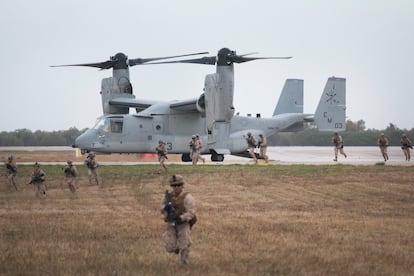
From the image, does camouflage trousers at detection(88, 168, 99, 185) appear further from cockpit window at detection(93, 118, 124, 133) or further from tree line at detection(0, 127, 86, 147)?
tree line at detection(0, 127, 86, 147)

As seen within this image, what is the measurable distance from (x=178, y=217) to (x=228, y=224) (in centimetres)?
644

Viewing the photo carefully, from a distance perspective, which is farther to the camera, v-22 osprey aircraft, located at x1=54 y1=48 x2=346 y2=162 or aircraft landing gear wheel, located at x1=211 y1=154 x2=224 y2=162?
aircraft landing gear wheel, located at x1=211 y1=154 x2=224 y2=162

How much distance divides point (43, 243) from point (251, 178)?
658 inches

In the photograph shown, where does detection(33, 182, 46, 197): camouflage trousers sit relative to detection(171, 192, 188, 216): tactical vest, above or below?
below

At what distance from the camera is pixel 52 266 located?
15117 mm

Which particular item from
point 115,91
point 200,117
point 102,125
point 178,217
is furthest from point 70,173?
point 115,91

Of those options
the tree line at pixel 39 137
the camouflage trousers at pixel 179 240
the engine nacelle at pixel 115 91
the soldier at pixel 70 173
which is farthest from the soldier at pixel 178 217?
the tree line at pixel 39 137

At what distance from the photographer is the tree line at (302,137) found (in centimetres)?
8419

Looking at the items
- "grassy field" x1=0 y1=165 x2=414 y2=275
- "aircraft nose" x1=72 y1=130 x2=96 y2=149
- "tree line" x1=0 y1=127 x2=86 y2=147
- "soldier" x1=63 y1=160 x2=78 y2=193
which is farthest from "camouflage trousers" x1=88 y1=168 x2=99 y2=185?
"tree line" x1=0 y1=127 x2=86 y2=147

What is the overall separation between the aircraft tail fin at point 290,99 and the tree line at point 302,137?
915 inches

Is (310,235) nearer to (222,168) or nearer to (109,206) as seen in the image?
(109,206)

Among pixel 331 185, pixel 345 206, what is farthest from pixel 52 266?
pixel 331 185

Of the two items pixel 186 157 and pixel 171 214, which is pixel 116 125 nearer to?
pixel 186 157

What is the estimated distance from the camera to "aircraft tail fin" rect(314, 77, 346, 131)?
51.3 meters
